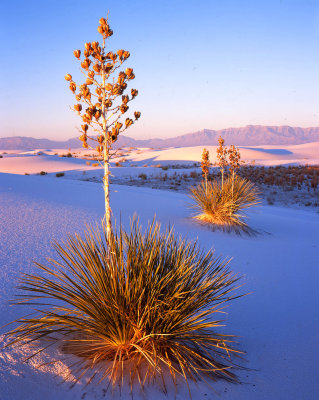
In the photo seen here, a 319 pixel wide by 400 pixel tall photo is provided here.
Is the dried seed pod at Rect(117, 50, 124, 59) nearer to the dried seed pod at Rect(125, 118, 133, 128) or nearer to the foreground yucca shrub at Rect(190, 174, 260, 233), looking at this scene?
the dried seed pod at Rect(125, 118, 133, 128)

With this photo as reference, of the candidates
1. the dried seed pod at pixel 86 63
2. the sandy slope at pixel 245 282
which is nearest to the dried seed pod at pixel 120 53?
the dried seed pod at pixel 86 63

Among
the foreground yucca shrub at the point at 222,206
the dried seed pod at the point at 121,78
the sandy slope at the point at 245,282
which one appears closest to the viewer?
the sandy slope at the point at 245,282

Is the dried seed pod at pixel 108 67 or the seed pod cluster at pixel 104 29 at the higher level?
the seed pod cluster at pixel 104 29

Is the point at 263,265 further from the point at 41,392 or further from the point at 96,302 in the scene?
the point at 41,392

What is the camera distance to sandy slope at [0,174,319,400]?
195cm

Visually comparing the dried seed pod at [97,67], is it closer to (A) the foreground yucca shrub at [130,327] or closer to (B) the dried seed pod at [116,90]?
(B) the dried seed pod at [116,90]

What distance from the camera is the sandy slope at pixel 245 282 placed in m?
1.95

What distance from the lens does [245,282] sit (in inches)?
150

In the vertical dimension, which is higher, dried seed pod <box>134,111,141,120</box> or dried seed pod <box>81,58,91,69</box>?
dried seed pod <box>81,58,91,69</box>

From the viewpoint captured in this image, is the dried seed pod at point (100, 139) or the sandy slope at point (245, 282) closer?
the sandy slope at point (245, 282)

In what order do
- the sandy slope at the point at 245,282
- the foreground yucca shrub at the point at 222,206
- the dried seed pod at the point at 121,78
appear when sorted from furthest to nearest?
the foreground yucca shrub at the point at 222,206 → the dried seed pod at the point at 121,78 → the sandy slope at the point at 245,282

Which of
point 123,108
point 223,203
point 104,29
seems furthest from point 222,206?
point 104,29

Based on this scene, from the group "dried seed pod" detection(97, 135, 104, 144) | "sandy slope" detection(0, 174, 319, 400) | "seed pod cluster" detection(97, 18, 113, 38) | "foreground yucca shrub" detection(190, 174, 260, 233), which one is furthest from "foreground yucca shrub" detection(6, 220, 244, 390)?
"foreground yucca shrub" detection(190, 174, 260, 233)

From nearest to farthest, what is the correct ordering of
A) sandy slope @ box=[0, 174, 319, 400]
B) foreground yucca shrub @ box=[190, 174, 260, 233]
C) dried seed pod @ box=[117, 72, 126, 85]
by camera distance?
sandy slope @ box=[0, 174, 319, 400] → dried seed pod @ box=[117, 72, 126, 85] → foreground yucca shrub @ box=[190, 174, 260, 233]
